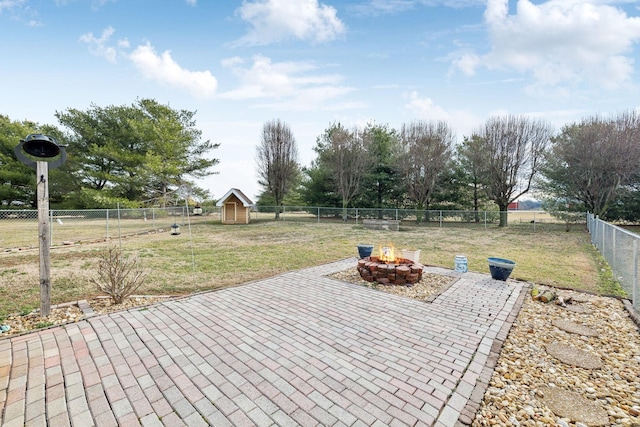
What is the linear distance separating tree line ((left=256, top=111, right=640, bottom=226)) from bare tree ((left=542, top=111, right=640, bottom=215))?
0.14 feet

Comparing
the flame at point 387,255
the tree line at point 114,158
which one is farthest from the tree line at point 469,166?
the flame at point 387,255

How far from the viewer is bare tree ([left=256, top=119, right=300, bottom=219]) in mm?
23859

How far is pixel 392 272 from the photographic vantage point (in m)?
5.57

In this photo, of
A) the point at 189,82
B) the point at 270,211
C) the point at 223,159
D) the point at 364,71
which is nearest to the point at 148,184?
the point at 223,159

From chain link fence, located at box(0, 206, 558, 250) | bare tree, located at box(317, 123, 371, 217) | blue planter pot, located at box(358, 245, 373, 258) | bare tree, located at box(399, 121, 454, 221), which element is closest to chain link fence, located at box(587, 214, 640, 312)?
blue planter pot, located at box(358, 245, 373, 258)

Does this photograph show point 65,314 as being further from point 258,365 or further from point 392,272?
point 392,272

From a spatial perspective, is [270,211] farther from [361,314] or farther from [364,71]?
[361,314]

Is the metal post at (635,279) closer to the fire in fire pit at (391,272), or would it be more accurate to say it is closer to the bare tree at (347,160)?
the fire in fire pit at (391,272)

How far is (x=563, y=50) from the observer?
9.00 m

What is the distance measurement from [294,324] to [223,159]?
26.2 metres

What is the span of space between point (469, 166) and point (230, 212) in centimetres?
1886

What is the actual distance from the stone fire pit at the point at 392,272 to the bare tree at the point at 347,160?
17.1 m

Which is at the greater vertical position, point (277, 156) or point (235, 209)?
point (277, 156)

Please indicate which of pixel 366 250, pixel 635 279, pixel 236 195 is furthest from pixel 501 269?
pixel 236 195
